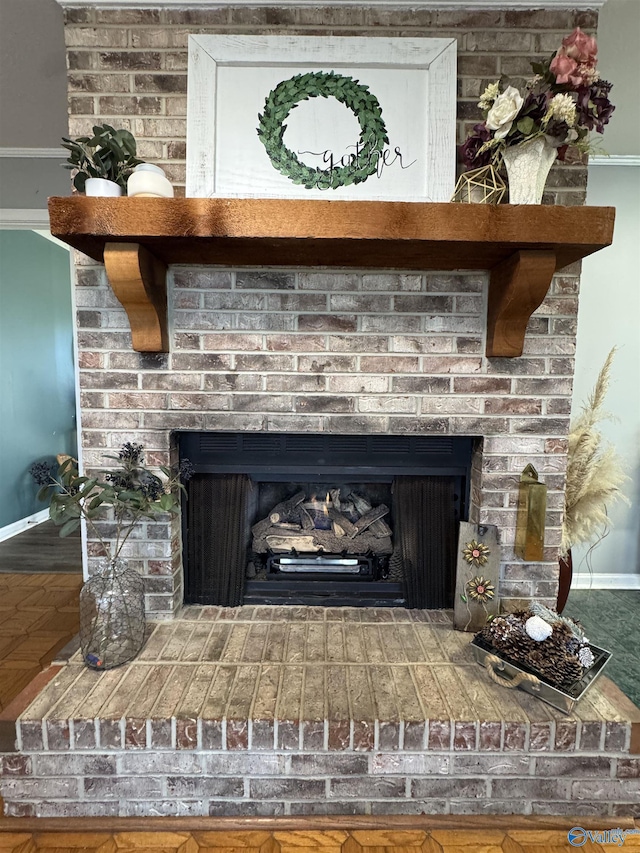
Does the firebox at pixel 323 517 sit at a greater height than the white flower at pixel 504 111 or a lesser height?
lesser

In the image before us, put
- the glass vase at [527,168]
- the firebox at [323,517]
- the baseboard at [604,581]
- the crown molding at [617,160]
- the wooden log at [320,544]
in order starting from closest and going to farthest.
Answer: the glass vase at [527,168] < the firebox at [323,517] < the wooden log at [320,544] < the crown molding at [617,160] < the baseboard at [604,581]

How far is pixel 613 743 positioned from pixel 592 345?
1789 millimetres

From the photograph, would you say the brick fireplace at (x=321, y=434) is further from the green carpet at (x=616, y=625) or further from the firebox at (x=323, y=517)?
the green carpet at (x=616, y=625)

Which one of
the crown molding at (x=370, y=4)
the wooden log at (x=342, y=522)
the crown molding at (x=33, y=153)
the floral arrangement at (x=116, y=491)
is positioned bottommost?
the wooden log at (x=342, y=522)

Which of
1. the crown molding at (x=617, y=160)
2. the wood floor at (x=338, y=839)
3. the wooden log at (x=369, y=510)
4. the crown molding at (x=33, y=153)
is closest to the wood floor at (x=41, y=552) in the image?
the wood floor at (x=338, y=839)

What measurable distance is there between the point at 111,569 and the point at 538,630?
1.24 meters

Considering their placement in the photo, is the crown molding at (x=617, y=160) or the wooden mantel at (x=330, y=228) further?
the crown molding at (x=617, y=160)

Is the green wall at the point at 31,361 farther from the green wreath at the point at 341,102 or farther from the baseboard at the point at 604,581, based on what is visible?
the baseboard at the point at 604,581

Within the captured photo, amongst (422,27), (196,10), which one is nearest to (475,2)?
(422,27)

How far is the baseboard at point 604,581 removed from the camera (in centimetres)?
237

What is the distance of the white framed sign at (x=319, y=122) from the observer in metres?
1.33

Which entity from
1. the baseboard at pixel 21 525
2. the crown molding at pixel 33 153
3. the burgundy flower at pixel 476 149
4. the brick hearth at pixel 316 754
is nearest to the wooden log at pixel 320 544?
the brick hearth at pixel 316 754

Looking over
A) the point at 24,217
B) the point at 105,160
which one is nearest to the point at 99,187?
the point at 105,160

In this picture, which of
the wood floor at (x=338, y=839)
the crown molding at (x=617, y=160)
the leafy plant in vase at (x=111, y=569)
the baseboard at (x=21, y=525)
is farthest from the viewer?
the baseboard at (x=21, y=525)
